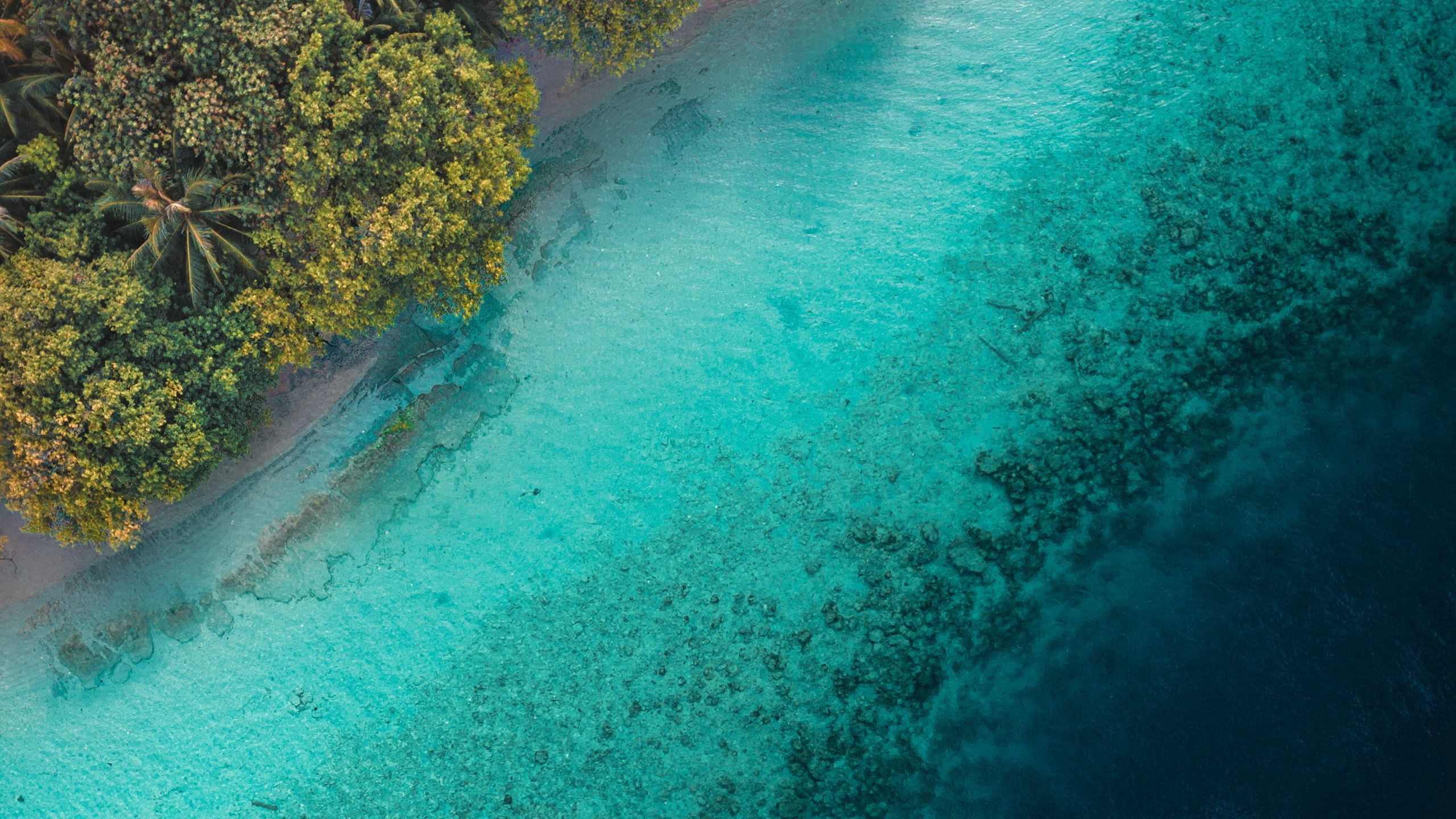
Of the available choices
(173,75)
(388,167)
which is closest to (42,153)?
(173,75)

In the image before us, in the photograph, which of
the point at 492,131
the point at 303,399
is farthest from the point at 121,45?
the point at 303,399

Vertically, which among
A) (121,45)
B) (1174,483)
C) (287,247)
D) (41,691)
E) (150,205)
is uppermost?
(121,45)

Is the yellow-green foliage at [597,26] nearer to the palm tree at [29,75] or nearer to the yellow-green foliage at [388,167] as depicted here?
the yellow-green foliage at [388,167]

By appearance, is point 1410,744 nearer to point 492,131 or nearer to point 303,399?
point 492,131

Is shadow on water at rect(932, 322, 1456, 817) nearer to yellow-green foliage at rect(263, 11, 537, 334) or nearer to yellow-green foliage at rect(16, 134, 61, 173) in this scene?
yellow-green foliage at rect(263, 11, 537, 334)

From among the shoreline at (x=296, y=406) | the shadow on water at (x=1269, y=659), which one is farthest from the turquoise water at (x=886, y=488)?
the shoreline at (x=296, y=406)

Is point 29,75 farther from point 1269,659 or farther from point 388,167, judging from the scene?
point 1269,659
